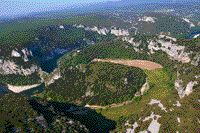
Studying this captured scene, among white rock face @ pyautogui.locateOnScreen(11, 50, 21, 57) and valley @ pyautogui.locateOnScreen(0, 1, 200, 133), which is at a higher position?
white rock face @ pyautogui.locateOnScreen(11, 50, 21, 57)

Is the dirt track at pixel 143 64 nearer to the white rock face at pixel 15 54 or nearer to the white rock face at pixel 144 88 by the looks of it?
the white rock face at pixel 144 88

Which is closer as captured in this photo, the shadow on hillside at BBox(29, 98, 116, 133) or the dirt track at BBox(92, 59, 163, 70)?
the shadow on hillside at BBox(29, 98, 116, 133)

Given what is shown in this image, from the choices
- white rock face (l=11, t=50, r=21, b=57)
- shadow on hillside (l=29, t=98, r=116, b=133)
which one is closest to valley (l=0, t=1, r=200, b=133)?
shadow on hillside (l=29, t=98, r=116, b=133)

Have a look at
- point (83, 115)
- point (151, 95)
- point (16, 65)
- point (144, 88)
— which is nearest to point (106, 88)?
point (144, 88)

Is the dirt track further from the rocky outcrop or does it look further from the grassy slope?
the rocky outcrop

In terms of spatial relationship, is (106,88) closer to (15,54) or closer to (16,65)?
(16,65)

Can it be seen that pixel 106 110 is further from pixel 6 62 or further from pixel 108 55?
pixel 6 62
